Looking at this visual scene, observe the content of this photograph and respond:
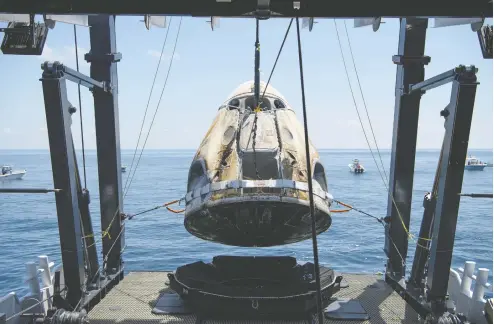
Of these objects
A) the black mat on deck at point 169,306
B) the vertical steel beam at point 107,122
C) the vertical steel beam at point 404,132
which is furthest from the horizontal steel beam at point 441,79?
the vertical steel beam at point 107,122

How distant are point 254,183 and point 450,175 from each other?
4.13 metres

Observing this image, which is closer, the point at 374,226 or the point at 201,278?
the point at 201,278

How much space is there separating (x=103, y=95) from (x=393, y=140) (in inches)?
335

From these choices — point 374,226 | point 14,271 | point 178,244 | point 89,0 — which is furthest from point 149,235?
point 89,0

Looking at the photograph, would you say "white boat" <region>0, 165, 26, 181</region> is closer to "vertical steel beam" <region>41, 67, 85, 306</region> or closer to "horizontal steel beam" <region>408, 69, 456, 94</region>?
"vertical steel beam" <region>41, 67, 85, 306</region>

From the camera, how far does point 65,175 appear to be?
872 centimetres

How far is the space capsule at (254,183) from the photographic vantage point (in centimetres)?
872

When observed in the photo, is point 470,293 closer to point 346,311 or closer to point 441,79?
point 346,311

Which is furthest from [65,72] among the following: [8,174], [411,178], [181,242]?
[8,174]

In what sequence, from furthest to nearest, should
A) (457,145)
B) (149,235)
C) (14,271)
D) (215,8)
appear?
(149,235) < (14,271) < (457,145) < (215,8)

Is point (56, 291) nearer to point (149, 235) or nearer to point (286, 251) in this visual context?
point (286, 251)

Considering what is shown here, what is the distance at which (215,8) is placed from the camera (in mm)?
7398

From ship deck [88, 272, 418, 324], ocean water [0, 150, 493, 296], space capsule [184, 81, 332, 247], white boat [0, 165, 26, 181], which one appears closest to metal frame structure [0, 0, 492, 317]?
ship deck [88, 272, 418, 324]

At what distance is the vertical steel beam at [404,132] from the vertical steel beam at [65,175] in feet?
28.1
